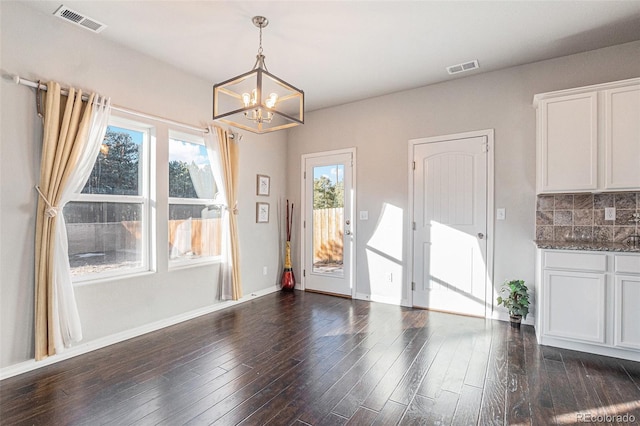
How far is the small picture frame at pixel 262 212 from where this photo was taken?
462 centimetres

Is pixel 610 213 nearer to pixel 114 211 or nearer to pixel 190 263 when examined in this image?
pixel 190 263

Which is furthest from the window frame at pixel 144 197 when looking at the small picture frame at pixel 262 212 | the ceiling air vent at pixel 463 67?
the ceiling air vent at pixel 463 67

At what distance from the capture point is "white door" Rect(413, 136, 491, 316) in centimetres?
370

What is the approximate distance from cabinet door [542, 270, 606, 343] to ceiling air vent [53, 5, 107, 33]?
4.47 m

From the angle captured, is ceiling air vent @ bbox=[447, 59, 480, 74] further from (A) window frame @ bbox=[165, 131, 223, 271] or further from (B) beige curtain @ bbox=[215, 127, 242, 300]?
(A) window frame @ bbox=[165, 131, 223, 271]

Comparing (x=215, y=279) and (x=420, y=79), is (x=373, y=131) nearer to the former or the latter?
(x=420, y=79)

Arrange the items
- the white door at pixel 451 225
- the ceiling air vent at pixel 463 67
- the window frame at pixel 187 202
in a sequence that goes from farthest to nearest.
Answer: the white door at pixel 451 225
the window frame at pixel 187 202
the ceiling air vent at pixel 463 67

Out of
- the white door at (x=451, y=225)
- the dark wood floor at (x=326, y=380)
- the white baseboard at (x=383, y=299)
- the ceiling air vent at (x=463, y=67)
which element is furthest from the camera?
the white baseboard at (x=383, y=299)

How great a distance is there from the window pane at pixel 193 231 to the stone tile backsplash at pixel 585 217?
3720mm

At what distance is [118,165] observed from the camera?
315 cm

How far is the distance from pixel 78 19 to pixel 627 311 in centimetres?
507

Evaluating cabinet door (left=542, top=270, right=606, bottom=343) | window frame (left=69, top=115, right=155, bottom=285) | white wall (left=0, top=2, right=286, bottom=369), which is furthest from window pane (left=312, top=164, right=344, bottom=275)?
cabinet door (left=542, top=270, right=606, bottom=343)

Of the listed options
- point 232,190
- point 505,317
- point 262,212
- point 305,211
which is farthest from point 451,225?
point 232,190

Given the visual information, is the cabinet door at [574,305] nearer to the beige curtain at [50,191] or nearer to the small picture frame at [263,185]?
the small picture frame at [263,185]
